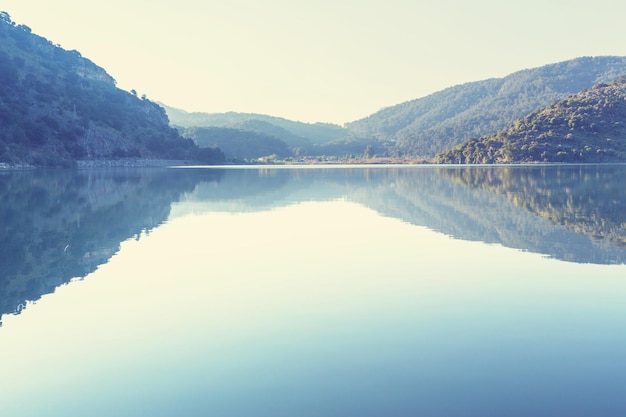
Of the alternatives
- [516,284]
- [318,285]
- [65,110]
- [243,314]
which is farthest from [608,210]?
[65,110]

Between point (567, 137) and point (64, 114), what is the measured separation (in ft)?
317

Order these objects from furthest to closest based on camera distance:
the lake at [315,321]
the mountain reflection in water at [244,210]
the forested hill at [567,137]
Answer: the forested hill at [567,137] → the mountain reflection in water at [244,210] → the lake at [315,321]

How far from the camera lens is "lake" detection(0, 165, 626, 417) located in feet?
18.1

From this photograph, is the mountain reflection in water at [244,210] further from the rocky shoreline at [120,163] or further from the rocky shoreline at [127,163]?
the rocky shoreline at [127,163]

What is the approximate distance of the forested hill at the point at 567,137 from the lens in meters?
100

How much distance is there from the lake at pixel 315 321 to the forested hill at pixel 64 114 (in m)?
80.1

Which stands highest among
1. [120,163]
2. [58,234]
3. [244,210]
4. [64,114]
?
[64,114]

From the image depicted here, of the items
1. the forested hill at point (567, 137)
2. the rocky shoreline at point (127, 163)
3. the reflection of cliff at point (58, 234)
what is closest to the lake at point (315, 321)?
the reflection of cliff at point (58, 234)

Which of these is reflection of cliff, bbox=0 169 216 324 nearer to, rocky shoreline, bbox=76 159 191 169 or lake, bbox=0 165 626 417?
lake, bbox=0 165 626 417

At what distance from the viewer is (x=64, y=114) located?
114500mm

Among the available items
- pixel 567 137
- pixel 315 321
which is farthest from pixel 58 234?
pixel 567 137

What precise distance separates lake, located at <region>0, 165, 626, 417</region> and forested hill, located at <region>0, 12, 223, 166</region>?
263 feet

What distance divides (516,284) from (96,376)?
7.17 metres

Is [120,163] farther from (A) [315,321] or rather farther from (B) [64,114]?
(A) [315,321]
